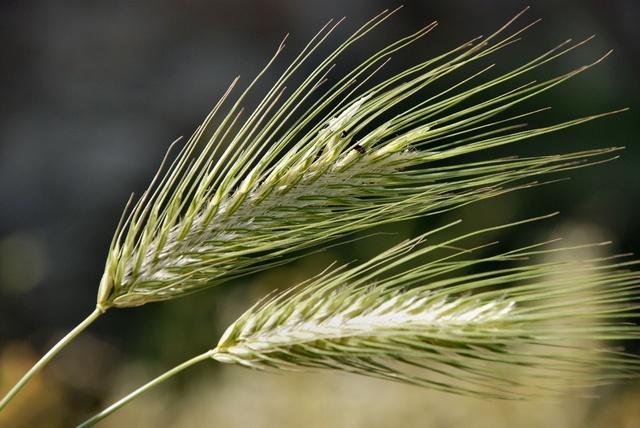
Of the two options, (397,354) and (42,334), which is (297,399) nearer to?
(42,334)

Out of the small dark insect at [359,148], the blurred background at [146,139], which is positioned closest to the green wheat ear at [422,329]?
the small dark insect at [359,148]

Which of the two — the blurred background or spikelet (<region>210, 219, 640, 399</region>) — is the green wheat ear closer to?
spikelet (<region>210, 219, 640, 399</region>)

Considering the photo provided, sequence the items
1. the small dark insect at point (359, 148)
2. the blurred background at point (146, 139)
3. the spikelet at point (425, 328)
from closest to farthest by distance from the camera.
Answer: the spikelet at point (425, 328) < the small dark insect at point (359, 148) < the blurred background at point (146, 139)

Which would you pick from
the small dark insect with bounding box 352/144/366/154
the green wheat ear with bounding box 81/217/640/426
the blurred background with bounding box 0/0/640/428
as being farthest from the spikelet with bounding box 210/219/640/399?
the blurred background with bounding box 0/0/640/428

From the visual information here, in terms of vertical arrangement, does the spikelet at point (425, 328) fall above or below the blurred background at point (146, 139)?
below

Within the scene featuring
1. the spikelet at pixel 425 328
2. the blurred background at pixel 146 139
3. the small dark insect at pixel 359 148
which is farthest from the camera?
the blurred background at pixel 146 139

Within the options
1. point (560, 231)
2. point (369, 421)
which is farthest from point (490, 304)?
point (560, 231)

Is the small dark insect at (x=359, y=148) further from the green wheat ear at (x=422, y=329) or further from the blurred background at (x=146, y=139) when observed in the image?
the blurred background at (x=146, y=139)

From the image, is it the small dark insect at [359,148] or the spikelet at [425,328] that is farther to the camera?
the small dark insect at [359,148]

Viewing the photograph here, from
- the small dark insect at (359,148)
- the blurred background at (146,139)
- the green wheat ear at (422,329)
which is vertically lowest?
the green wheat ear at (422,329)
